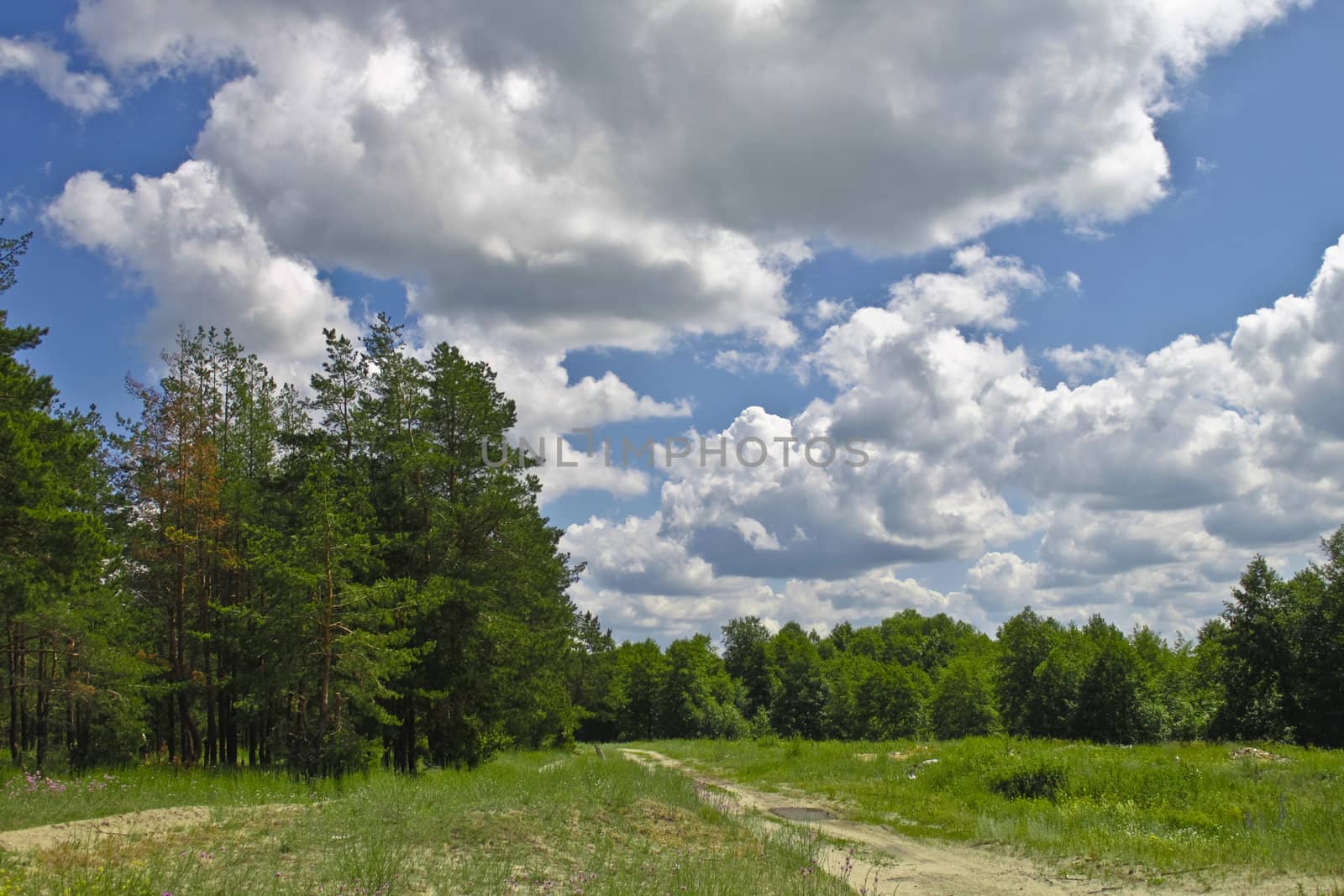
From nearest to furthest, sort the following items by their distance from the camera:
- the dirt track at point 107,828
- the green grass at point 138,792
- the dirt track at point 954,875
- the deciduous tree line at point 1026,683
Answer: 1. the dirt track at point 107,828
2. the dirt track at point 954,875
3. the green grass at point 138,792
4. the deciduous tree line at point 1026,683

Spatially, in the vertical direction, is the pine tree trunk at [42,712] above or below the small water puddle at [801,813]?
above

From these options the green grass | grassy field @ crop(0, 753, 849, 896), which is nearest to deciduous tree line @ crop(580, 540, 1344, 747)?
grassy field @ crop(0, 753, 849, 896)

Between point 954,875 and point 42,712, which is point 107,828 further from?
point 42,712

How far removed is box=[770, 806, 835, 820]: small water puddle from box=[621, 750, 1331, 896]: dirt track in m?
2.85

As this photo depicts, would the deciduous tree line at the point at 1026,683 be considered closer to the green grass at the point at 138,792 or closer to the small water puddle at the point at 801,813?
the small water puddle at the point at 801,813

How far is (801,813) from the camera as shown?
25.5m

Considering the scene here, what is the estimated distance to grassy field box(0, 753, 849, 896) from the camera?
9.31 meters

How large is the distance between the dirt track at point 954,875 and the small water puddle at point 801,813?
9.34 ft

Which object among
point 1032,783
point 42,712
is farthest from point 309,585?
point 1032,783

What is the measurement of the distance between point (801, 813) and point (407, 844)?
52.9 feet

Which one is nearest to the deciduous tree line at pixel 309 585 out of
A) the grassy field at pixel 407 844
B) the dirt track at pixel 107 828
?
the grassy field at pixel 407 844

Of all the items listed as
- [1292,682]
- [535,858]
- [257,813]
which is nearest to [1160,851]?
[535,858]

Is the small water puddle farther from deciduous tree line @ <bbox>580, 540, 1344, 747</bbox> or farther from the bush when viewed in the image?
deciduous tree line @ <bbox>580, 540, 1344, 747</bbox>

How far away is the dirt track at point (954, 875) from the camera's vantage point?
1388cm
